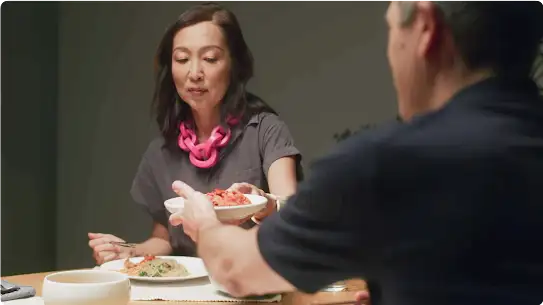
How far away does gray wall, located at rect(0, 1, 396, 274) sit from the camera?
232cm

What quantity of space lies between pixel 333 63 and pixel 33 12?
1.20 m

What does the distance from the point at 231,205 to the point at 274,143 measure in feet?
2.10

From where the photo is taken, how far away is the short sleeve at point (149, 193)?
2.04 meters

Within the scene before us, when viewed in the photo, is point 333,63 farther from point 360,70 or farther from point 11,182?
point 11,182

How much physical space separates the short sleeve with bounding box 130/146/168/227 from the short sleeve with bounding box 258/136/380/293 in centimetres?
127

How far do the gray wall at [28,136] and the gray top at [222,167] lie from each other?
0.75 meters

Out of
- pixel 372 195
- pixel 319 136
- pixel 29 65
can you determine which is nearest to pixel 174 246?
pixel 319 136

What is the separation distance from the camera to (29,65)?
2.62m

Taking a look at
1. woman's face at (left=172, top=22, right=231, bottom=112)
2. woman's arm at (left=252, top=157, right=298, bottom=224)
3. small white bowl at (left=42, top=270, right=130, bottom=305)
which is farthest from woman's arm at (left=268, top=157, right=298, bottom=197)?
Result: small white bowl at (left=42, top=270, right=130, bottom=305)

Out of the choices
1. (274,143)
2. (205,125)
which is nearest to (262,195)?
(274,143)

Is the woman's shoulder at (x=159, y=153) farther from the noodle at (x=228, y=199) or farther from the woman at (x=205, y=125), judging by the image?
the noodle at (x=228, y=199)

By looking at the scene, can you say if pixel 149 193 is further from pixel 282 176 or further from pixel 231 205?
pixel 231 205

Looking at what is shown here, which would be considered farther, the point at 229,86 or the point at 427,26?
the point at 229,86

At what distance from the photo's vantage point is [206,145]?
2008mm
